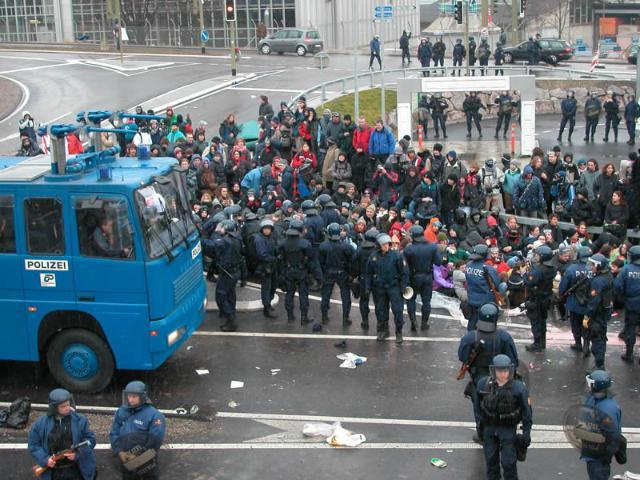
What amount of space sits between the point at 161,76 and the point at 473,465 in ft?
106

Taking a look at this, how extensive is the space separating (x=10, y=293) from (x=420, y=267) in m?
5.89

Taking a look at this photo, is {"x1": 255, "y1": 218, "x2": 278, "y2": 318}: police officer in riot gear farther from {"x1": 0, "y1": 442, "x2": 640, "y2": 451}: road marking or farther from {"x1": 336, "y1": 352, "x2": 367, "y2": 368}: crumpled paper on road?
{"x1": 0, "y1": 442, "x2": 640, "y2": 451}: road marking

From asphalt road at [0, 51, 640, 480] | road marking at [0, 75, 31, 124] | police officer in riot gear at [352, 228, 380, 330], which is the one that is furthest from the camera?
road marking at [0, 75, 31, 124]

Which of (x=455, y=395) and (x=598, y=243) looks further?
(x=598, y=243)

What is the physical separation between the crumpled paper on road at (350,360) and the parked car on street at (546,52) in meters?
32.2

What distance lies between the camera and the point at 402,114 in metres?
25.7

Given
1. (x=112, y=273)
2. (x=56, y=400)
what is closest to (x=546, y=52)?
(x=112, y=273)

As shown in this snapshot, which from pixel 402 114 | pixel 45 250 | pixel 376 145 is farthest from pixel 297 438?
pixel 402 114

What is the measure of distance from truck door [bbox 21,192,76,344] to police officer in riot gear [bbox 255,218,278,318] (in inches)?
146

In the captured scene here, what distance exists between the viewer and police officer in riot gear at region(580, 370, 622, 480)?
854 centimetres

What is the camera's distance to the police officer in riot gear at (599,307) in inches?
483

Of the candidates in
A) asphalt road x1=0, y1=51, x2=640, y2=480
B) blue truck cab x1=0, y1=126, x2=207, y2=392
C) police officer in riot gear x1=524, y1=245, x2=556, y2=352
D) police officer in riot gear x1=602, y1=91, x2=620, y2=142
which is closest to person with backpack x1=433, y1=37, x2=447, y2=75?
police officer in riot gear x1=602, y1=91, x2=620, y2=142

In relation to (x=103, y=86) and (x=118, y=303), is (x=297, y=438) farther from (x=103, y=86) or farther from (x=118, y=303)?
(x=103, y=86)

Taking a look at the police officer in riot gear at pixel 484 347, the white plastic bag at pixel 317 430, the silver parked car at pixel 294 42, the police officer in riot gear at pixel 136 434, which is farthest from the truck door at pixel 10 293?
the silver parked car at pixel 294 42
